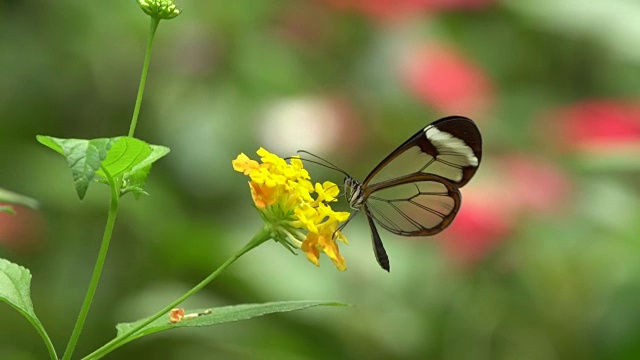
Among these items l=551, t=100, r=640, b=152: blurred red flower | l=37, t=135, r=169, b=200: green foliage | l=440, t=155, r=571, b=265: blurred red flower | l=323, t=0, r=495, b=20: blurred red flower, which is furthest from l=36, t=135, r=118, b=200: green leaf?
l=323, t=0, r=495, b=20: blurred red flower

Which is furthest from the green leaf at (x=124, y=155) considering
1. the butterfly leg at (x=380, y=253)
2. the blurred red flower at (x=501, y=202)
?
the blurred red flower at (x=501, y=202)

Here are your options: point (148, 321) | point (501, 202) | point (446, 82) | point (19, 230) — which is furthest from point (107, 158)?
point (446, 82)

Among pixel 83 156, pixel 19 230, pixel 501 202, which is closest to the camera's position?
pixel 83 156

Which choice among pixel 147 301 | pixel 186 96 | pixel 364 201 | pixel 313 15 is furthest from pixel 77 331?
pixel 313 15

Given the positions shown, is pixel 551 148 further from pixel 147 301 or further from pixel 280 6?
pixel 147 301

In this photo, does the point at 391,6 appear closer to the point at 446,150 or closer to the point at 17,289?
the point at 446,150

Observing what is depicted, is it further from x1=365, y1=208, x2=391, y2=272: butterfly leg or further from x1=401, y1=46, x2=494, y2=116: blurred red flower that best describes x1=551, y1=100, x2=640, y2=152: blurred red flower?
x1=365, y1=208, x2=391, y2=272: butterfly leg
